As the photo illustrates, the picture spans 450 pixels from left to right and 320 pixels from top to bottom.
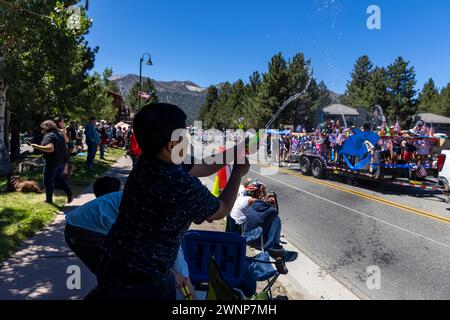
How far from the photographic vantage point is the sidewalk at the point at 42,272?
4191 mm

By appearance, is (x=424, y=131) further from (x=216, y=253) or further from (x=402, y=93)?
(x=402, y=93)

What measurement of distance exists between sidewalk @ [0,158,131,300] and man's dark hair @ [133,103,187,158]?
9.69ft

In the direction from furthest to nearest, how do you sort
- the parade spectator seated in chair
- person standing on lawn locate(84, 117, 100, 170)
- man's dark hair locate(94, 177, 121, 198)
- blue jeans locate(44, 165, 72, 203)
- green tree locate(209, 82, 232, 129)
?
green tree locate(209, 82, 232, 129)
person standing on lawn locate(84, 117, 100, 170)
blue jeans locate(44, 165, 72, 203)
the parade spectator seated in chair
man's dark hair locate(94, 177, 121, 198)

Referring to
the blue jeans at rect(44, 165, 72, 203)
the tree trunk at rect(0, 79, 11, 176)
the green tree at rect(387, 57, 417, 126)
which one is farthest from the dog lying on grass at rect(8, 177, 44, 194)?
the green tree at rect(387, 57, 417, 126)

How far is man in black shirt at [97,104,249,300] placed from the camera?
6.11ft

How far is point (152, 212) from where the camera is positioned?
6.11 feet

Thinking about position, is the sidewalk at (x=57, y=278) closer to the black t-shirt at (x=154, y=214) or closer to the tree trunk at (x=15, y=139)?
the black t-shirt at (x=154, y=214)

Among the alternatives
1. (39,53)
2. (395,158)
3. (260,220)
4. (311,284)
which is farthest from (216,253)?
(39,53)

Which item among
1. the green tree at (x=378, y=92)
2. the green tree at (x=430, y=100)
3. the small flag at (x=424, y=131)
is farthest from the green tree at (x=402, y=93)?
the small flag at (x=424, y=131)

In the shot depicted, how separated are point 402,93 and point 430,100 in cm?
2369

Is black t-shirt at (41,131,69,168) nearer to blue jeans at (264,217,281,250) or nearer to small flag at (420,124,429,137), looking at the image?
blue jeans at (264,217,281,250)

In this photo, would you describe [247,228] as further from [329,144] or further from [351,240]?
[329,144]

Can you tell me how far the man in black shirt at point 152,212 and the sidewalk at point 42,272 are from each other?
263 centimetres
